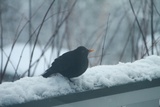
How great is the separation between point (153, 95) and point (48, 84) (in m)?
0.44

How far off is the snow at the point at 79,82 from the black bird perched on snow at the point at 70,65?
0.03 m

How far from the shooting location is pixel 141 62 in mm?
1324

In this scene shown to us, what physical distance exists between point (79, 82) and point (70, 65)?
5.8 inches

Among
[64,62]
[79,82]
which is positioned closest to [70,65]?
[64,62]

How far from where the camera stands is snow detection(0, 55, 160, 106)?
972mm

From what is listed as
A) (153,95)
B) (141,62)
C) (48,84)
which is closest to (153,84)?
(153,95)

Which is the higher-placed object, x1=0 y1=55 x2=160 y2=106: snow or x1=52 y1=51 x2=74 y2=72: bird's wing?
x1=52 y1=51 x2=74 y2=72: bird's wing

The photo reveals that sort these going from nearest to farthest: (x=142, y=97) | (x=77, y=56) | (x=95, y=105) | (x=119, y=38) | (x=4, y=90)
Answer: (x=4, y=90) → (x=95, y=105) → (x=142, y=97) → (x=77, y=56) → (x=119, y=38)

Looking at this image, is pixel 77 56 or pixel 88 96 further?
pixel 77 56

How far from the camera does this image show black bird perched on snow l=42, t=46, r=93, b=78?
3.94ft

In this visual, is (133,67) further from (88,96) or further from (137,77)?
(88,96)

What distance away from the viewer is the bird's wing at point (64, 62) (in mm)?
1227

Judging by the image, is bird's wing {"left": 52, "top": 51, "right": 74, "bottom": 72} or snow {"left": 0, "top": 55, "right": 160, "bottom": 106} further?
bird's wing {"left": 52, "top": 51, "right": 74, "bottom": 72}

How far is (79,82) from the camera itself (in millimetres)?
→ 1119
